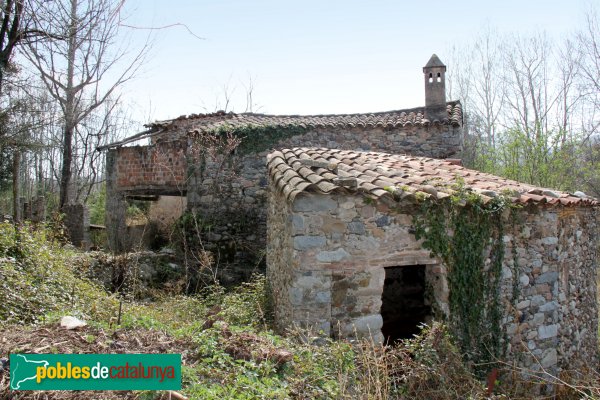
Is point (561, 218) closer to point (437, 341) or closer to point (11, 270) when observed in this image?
point (437, 341)

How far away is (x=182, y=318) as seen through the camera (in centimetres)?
671

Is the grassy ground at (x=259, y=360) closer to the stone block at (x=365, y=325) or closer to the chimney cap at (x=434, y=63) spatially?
the stone block at (x=365, y=325)

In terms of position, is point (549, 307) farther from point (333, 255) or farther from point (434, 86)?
point (434, 86)

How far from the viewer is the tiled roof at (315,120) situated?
13.0 m

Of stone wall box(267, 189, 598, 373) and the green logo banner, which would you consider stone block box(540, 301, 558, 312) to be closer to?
stone wall box(267, 189, 598, 373)

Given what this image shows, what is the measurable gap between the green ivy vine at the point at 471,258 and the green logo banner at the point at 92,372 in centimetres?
315

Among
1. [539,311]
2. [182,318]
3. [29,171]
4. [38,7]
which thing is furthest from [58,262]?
[29,171]

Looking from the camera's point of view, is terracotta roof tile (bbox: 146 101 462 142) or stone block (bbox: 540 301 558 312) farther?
terracotta roof tile (bbox: 146 101 462 142)

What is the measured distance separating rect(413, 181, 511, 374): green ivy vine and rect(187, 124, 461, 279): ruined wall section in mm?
6590

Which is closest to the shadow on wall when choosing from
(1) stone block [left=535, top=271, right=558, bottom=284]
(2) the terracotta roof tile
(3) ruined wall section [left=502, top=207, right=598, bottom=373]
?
(2) the terracotta roof tile

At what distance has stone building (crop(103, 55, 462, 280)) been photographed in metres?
12.0

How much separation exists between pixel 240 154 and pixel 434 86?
6526 millimetres

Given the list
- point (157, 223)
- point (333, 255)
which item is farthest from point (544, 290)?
point (157, 223)

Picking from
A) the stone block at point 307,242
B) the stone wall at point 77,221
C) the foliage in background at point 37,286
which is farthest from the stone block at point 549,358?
the stone wall at point 77,221
